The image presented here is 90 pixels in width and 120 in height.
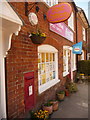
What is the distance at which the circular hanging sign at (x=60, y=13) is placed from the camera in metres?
→ 2.87

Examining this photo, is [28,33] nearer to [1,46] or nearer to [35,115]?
[1,46]

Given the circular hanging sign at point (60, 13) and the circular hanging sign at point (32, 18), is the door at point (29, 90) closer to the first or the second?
the circular hanging sign at point (32, 18)

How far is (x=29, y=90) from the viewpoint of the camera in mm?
3076

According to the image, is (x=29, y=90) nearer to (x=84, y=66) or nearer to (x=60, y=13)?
(x=60, y=13)

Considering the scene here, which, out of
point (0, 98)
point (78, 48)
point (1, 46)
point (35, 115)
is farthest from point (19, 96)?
point (78, 48)

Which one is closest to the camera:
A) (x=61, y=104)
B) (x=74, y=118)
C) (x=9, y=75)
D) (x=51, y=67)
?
(x=9, y=75)

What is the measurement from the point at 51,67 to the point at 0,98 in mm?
2956

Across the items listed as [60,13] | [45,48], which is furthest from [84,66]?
[60,13]

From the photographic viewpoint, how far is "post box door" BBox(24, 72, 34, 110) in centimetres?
297

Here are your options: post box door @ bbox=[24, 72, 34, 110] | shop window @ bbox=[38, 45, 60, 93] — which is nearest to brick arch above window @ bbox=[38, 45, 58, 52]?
shop window @ bbox=[38, 45, 60, 93]

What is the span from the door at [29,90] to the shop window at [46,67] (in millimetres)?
583

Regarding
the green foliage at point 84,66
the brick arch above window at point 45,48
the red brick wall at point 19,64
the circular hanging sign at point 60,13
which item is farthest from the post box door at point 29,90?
Result: the green foliage at point 84,66

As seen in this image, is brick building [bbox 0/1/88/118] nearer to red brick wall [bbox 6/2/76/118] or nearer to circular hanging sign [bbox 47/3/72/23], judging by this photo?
red brick wall [bbox 6/2/76/118]

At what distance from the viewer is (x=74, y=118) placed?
3.35m
